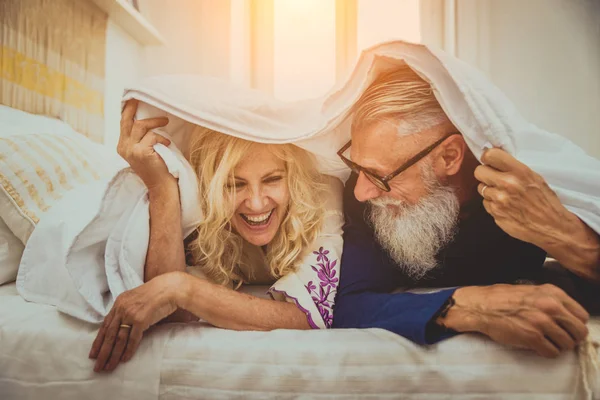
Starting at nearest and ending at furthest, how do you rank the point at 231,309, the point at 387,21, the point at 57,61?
the point at 231,309 → the point at 57,61 → the point at 387,21

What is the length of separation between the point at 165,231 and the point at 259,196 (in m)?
0.18

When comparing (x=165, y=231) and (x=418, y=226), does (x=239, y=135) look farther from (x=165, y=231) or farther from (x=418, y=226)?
(x=418, y=226)

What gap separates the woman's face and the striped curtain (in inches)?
17.4

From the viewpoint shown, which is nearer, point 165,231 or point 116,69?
point 165,231

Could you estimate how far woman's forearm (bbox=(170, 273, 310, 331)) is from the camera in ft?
2.07

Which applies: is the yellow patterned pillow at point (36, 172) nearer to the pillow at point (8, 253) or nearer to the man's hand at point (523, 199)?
the pillow at point (8, 253)

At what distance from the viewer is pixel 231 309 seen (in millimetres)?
644

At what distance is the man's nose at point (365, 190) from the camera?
75 cm

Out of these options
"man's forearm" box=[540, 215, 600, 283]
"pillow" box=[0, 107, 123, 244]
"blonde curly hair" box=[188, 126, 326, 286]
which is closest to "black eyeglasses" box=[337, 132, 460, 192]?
"blonde curly hair" box=[188, 126, 326, 286]

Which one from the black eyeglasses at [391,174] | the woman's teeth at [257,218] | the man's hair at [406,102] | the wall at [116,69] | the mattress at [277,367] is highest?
the wall at [116,69]

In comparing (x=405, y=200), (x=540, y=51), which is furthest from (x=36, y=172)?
(x=540, y=51)

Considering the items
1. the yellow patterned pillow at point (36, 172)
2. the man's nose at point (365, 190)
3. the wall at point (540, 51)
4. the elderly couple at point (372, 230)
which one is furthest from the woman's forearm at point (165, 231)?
the wall at point (540, 51)

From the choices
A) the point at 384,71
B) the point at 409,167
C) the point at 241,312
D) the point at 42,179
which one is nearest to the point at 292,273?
the point at 241,312

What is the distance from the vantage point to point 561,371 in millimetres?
526
